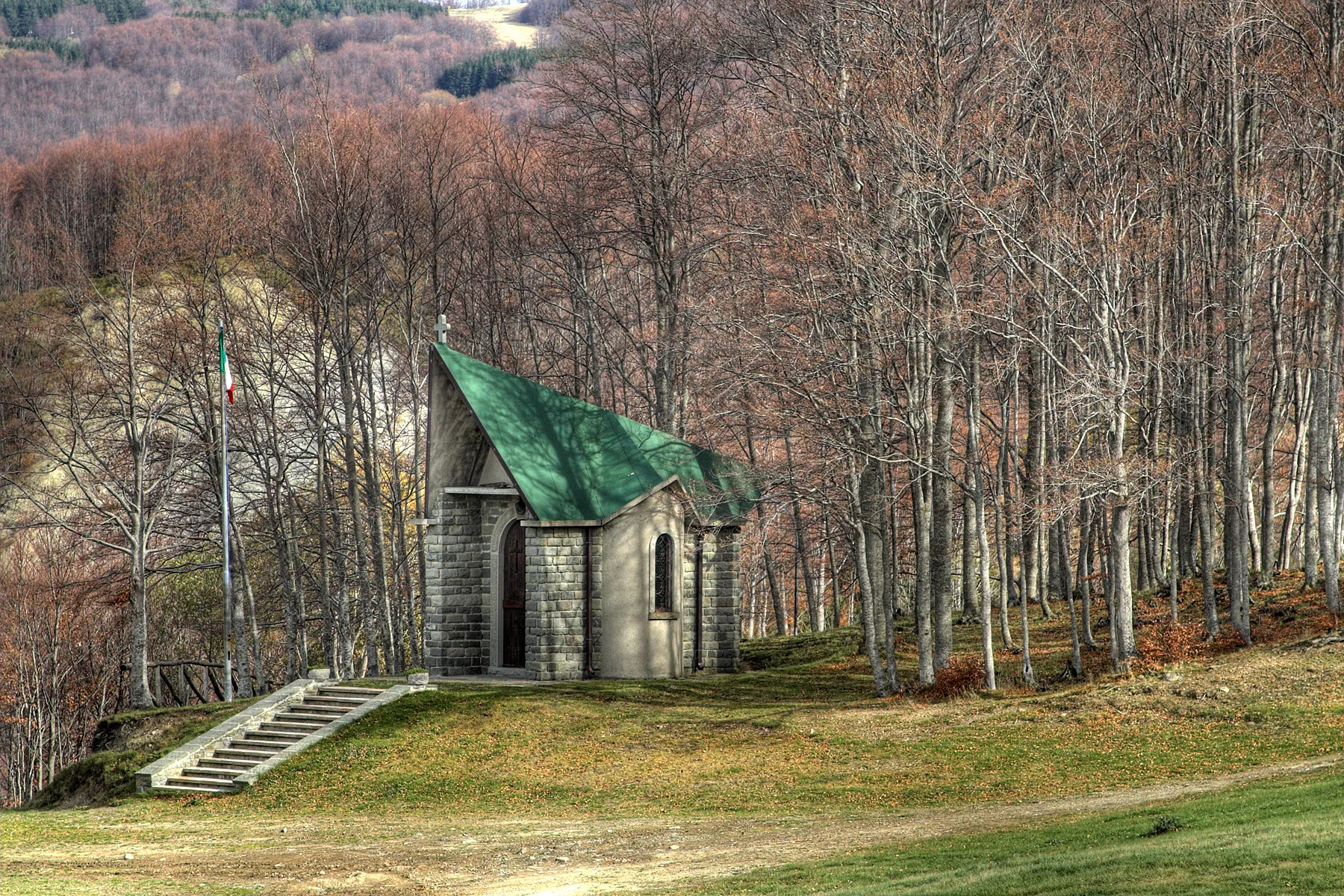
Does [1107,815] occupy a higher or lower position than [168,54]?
lower

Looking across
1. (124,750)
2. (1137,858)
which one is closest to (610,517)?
(124,750)

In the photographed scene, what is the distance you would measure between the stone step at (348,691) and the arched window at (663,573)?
7.70m

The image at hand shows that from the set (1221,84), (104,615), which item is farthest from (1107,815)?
(104,615)

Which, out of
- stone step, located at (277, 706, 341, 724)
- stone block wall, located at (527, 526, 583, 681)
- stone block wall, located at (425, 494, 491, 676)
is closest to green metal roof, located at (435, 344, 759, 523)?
stone block wall, located at (527, 526, 583, 681)

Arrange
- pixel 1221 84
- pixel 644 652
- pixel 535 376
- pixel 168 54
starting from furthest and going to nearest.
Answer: pixel 168 54 → pixel 535 376 → pixel 644 652 → pixel 1221 84

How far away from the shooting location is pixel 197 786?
75.2 ft

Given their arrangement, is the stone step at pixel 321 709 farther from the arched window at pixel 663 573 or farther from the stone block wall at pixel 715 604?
the stone block wall at pixel 715 604

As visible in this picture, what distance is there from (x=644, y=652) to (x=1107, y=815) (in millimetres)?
16392

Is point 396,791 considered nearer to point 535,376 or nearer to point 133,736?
point 133,736

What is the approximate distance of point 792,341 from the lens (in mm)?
27562

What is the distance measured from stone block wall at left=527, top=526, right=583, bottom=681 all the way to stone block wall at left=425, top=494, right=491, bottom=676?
89.0 inches

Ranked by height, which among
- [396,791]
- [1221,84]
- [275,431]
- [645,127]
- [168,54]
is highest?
[168,54]

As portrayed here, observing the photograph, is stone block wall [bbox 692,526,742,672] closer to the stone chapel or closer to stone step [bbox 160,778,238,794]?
the stone chapel

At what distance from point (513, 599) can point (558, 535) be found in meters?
2.71
